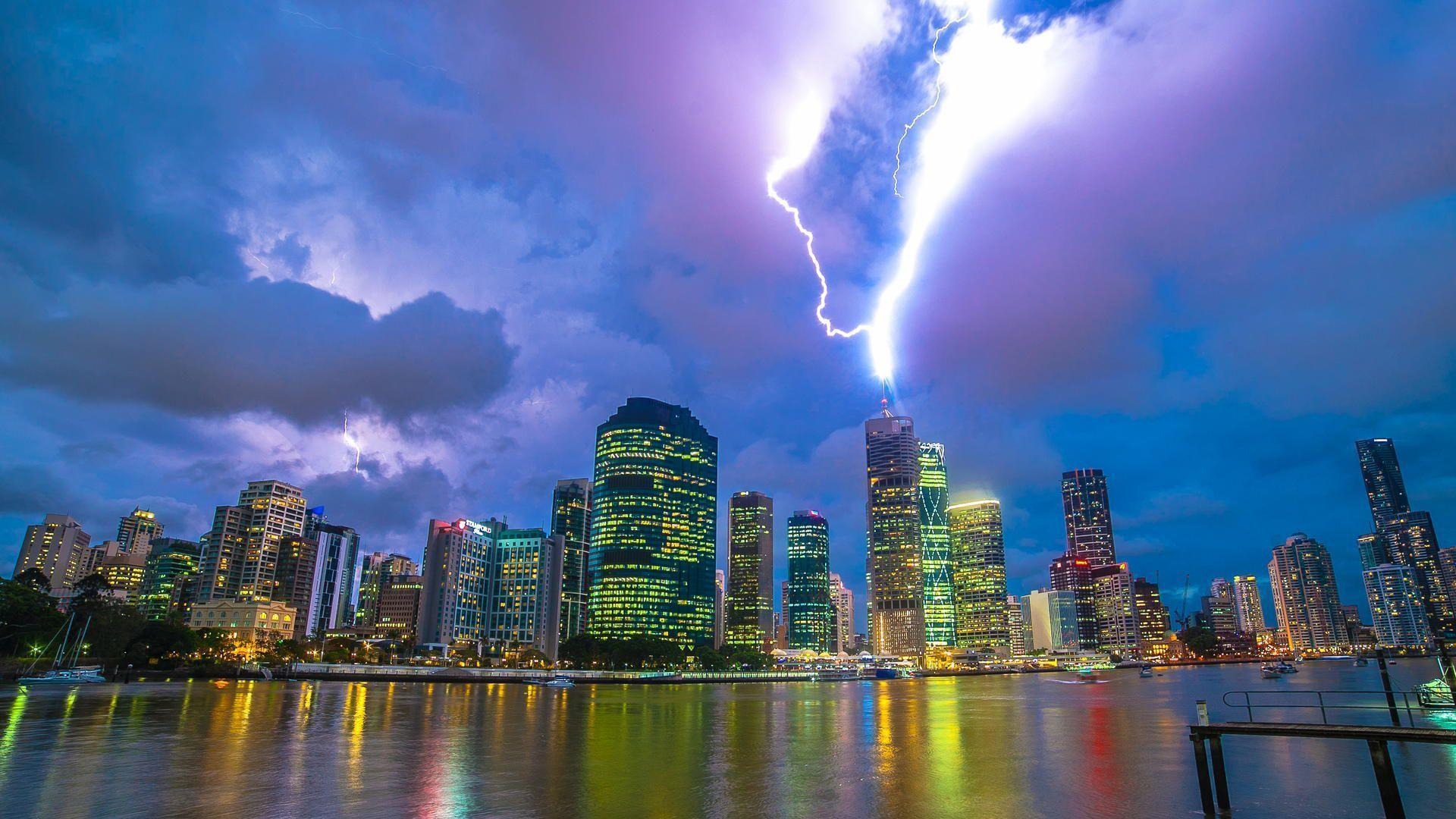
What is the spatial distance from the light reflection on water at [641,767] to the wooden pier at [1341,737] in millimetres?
1354

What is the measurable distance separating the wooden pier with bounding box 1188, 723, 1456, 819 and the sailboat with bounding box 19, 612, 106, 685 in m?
136

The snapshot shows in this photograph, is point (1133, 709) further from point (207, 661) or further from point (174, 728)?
point (207, 661)

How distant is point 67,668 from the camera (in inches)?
5049

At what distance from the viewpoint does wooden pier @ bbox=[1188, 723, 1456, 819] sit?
21734 millimetres

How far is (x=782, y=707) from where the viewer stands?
102 meters

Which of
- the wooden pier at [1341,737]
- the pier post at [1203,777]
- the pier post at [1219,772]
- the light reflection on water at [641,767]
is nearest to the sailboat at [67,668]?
the light reflection on water at [641,767]

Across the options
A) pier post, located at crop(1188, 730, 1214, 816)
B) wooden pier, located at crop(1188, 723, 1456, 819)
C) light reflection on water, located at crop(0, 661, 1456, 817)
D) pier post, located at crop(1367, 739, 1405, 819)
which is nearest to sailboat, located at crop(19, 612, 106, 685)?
light reflection on water, located at crop(0, 661, 1456, 817)

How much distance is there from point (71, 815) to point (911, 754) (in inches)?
1523

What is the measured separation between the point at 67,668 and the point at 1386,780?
17126 centimetres

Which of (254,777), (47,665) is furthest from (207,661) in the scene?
(254,777)

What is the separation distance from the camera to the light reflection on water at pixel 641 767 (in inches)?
1094

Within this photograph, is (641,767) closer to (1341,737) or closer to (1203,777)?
(1203,777)

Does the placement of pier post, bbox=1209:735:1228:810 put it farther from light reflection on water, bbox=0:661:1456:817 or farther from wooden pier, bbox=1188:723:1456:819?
light reflection on water, bbox=0:661:1456:817

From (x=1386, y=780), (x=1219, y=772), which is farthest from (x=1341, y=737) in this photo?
(x=1219, y=772)
